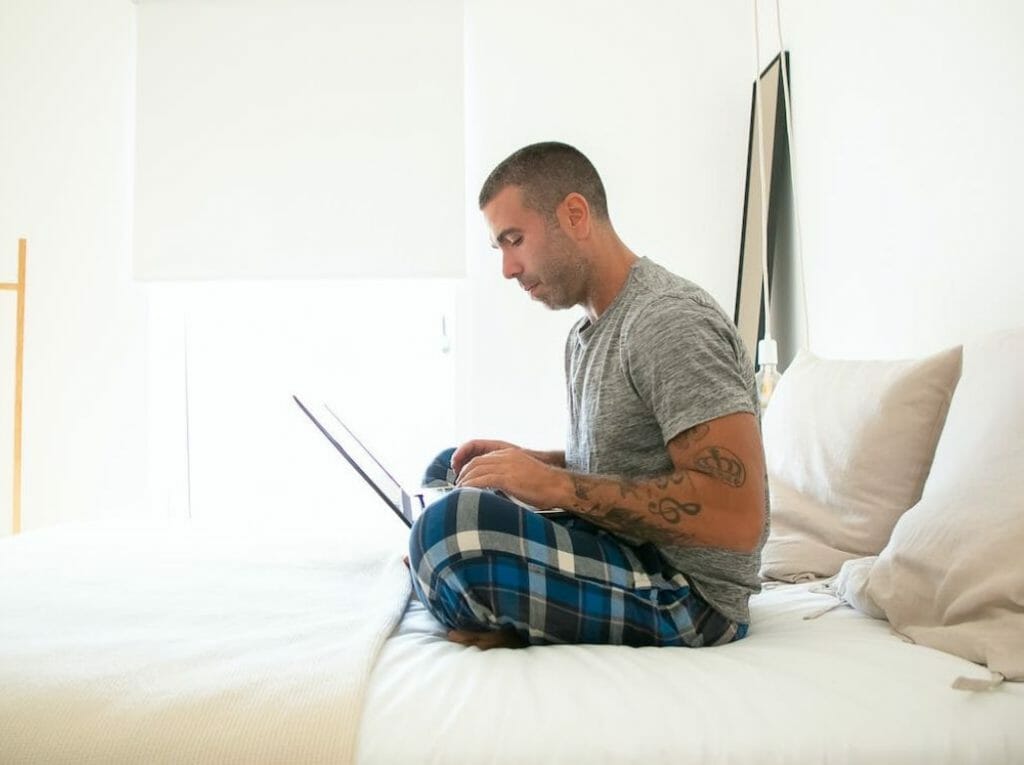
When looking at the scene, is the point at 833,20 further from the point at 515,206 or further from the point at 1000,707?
the point at 1000,707

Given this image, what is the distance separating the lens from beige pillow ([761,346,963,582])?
4.62 feet

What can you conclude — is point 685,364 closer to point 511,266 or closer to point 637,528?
point 637,528

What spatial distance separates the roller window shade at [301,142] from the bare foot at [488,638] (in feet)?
6.97

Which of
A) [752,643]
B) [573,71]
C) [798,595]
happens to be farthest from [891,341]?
[573,71]

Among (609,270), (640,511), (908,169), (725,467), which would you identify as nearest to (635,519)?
(640,511)

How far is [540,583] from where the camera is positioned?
1.11 m

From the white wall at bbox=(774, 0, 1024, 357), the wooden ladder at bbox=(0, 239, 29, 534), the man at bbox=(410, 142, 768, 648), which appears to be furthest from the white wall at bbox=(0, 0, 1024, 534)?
the man at bbox=(410, 142, 768, 648)

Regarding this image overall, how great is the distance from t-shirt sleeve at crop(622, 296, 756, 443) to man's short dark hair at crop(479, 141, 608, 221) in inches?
13.6

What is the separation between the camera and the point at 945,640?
41.9 inches

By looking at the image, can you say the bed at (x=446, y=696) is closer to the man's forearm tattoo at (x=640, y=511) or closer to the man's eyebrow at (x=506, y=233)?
the man's forearm tattoo at (x=640, y=511)

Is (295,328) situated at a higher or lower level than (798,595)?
higher

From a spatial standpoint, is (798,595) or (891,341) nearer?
(798,595)

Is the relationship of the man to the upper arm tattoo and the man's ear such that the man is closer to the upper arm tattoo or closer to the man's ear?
the upper arm tattoo

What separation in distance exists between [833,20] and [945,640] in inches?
71.7
